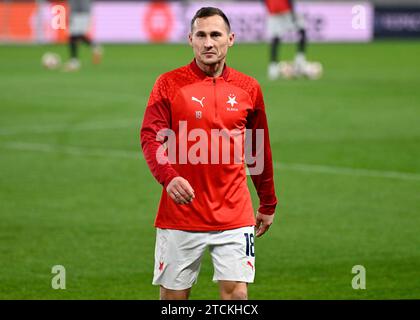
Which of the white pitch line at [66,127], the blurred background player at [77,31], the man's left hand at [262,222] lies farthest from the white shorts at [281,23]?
the man's left hand at [262,222]

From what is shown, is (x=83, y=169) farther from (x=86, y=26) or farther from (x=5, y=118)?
(x=86, y=26)

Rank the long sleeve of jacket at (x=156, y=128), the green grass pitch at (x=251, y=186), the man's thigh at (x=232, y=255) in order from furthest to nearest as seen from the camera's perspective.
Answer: the green grass pitch at (x=251, y=186)
the man's thigh at (x=232, y=255)
the long sleeve of jacket at (x=156, y=128)

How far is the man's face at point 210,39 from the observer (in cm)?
689

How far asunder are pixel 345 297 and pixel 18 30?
36.8 m

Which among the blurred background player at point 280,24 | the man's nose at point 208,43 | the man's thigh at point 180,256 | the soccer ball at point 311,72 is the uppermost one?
the blurred background player at point 280,24

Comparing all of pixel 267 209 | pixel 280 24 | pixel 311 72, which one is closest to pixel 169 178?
pixel 267 209

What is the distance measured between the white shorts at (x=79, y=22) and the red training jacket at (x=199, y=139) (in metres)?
26.1

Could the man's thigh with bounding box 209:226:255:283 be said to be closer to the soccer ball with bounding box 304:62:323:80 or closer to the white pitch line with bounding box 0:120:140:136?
the white pitch line with bounding box 0:120:140:136

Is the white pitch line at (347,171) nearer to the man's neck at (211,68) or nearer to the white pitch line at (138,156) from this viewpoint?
the white pitch line at (138,156)

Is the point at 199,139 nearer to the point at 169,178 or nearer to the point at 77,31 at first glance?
the point at 169,178

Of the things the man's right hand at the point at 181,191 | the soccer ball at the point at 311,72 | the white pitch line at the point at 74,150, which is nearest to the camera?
the man's right hand at the point at 181,191

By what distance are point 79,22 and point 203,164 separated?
2696cm

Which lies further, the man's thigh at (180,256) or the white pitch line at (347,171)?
the white pitch line at (347,171)

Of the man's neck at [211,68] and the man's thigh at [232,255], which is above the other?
the man's neck at [211,68]
